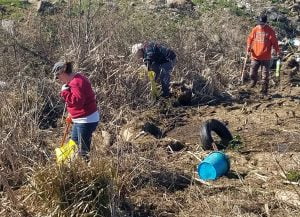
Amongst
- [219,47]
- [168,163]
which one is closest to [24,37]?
[219,47]

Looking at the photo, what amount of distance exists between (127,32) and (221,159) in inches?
216

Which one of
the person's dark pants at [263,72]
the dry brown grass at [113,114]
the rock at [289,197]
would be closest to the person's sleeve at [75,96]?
the dry brown grass at [113,114]

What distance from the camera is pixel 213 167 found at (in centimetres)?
606

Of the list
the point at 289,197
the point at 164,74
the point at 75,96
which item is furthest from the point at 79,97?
the point at 164,74

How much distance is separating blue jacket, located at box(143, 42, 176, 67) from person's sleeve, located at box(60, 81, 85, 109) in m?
3.59

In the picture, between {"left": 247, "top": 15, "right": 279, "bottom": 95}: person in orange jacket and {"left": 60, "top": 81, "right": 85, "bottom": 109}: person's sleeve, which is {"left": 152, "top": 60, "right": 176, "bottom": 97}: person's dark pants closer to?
{"left": 247, "top": 15, "right": 279, "bottom": 95}: person in orange jacket

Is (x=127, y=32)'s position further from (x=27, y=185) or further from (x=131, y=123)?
(x=27, y=185)

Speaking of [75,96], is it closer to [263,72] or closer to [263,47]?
[263,72]

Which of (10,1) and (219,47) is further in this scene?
(10,1)

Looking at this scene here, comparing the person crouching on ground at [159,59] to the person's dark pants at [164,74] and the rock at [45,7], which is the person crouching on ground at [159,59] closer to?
the person's dark pants at [164,74]

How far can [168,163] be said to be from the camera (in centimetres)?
662

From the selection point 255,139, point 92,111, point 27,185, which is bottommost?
point 255,139

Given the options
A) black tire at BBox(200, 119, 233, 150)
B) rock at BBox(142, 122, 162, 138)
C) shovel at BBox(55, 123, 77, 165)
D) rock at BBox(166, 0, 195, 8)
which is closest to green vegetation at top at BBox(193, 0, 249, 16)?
rock at BBox(166, 0, 195, 8)

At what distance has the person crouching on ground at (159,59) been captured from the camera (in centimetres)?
938
